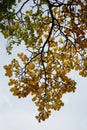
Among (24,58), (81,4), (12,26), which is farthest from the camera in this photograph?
(12,26)

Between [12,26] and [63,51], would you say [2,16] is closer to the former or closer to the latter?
[12,26]

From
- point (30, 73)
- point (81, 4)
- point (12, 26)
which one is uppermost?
point (12, 26)

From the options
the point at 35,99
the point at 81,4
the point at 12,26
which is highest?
the point at 12,26

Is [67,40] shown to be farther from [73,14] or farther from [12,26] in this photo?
Result: [12,26]

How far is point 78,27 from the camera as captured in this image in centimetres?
1406

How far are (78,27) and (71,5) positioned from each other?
3.12ft

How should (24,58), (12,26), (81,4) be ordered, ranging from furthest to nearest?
(12,26)
(24,58)
(81,4)

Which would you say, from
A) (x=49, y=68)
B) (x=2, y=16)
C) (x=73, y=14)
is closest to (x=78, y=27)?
(x=73, y=14)

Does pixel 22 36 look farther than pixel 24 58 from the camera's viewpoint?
Yes

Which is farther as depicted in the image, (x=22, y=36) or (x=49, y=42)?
(x=22, y=36)

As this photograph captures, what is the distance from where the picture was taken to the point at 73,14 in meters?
14.1

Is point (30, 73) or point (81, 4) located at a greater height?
point (81, 4)

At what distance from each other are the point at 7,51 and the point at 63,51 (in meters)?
2.49

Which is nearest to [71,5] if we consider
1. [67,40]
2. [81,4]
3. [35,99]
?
[81,4]
